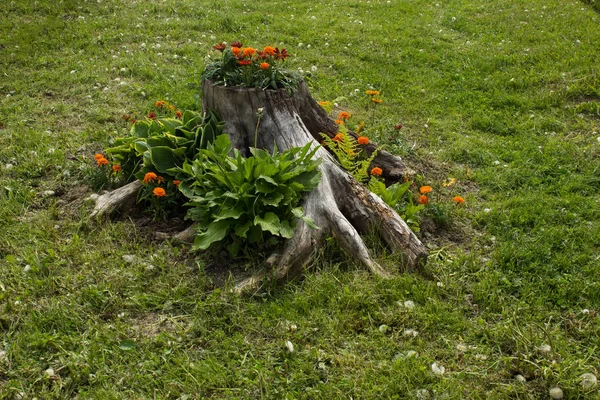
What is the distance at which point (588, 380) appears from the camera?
12.1 feet

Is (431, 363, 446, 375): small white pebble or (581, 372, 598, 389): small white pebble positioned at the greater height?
(581, 372, 598, 389): small white pebble

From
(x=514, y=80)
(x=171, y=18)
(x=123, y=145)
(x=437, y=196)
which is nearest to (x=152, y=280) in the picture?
(x=123, y=145)

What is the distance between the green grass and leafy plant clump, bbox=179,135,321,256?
0.36m

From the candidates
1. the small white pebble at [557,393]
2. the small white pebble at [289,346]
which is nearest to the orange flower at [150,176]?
the small white pebble at [289,346]

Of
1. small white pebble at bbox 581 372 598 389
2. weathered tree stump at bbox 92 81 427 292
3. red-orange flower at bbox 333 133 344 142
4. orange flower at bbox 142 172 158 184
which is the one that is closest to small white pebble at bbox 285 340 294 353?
weathered tree stump at bbox 92 81 427 292

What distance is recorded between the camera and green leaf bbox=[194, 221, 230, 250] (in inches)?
186

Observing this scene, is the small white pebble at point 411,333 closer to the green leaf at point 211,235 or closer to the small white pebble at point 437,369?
the small white pebble at point 437,369

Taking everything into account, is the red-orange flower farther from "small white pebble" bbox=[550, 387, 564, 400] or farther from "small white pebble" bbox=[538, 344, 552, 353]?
"small white pebble" bbox=[550, 387, 564, 400]

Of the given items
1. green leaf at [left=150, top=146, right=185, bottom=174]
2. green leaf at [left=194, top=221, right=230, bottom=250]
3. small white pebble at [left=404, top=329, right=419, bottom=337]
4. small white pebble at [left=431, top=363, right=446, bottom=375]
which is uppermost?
green leaf at [left=150, top=146, right=185, bottom=174]

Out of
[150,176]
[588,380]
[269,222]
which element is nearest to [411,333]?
[588,380]

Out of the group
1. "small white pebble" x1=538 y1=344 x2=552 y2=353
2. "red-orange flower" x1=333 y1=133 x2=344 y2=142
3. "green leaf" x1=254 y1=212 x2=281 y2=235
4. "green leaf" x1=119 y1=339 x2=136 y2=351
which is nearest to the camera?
"small white pebble" x1=538 y1=344 x2=552 y2=353

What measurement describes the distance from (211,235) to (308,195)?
0.96m

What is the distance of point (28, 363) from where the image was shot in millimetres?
3930

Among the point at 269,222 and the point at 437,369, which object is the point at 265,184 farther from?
the point at 437,369
